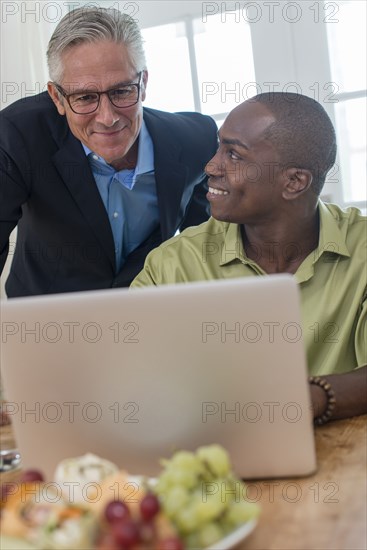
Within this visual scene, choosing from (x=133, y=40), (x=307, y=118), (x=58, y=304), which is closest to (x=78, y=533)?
(x=58, y=304)

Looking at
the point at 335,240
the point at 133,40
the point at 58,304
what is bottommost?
the point at 335,240

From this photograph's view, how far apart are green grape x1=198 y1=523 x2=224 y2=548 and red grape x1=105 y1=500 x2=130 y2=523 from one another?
0.10 m

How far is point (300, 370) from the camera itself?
0.99m

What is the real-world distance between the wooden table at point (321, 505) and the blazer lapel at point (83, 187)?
117 centimetres

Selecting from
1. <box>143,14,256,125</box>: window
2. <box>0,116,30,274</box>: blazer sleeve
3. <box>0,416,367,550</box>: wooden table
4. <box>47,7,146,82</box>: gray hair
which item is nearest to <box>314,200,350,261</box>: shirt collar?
<box>0,416,367,550</box>: wooden table

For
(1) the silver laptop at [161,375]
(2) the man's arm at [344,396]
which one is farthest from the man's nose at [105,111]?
(1) the silver laptop at [161,375]

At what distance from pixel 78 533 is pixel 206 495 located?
13 cm

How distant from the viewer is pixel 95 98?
2.02 metres

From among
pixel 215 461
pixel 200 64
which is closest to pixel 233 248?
pixel 215 461

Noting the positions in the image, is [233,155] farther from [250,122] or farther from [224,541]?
[224,541]

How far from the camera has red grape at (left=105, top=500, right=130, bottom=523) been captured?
711 mm

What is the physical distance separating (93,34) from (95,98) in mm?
162

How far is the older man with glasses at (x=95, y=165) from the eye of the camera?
6.68 feet

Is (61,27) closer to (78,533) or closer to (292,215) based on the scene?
(292,215)
